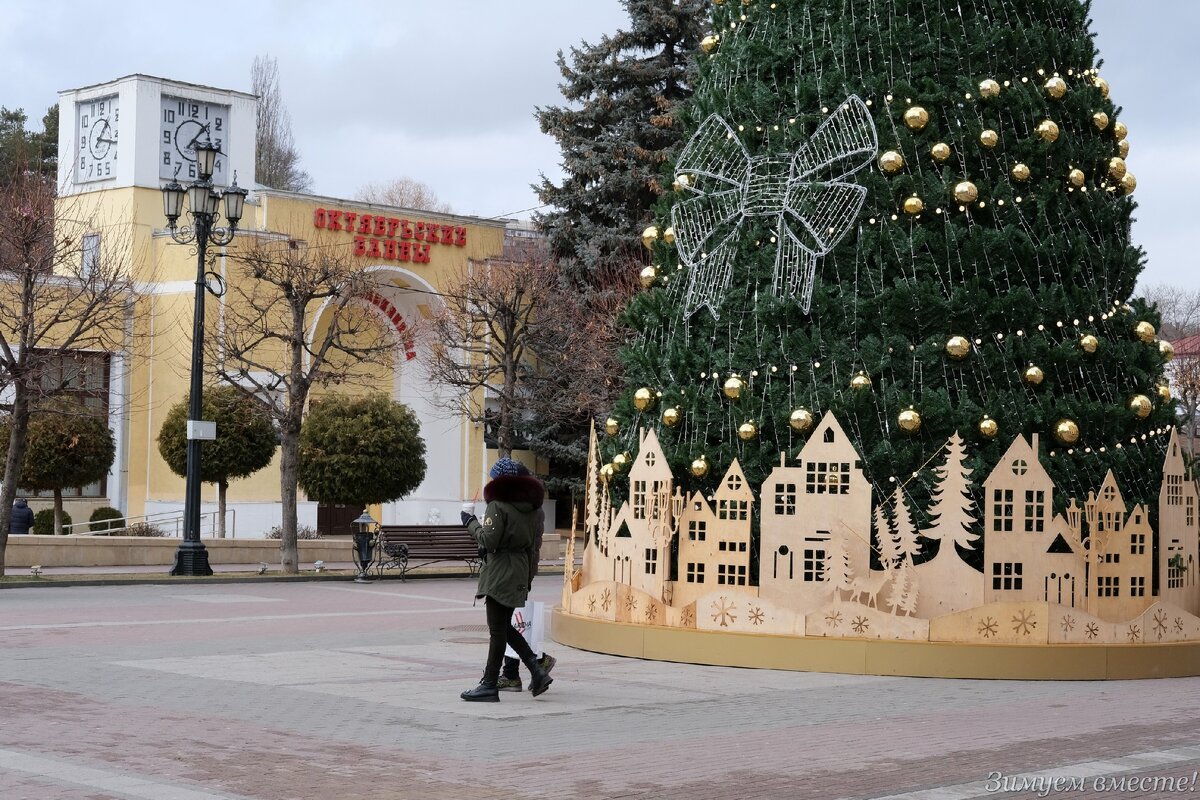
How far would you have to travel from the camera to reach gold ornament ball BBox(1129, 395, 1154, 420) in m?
14.5

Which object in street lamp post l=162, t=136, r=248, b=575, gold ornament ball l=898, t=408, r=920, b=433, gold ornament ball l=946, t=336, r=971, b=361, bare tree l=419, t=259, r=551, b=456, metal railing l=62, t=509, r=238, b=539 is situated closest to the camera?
gold ornament ball l=898, t=408, r=920, b=433

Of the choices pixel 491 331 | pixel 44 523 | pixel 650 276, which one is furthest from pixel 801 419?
pixel 44 523

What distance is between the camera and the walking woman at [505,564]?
1107cm

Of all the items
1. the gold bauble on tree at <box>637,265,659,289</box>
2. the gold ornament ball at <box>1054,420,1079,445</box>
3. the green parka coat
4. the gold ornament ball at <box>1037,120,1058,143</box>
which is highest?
the gold ornament ball at <box>1037,120,1058,143</box>

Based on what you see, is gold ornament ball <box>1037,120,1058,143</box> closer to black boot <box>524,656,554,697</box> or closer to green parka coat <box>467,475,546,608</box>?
green parka coat <box>467,475,546,608</box>

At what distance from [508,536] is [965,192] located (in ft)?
18.6

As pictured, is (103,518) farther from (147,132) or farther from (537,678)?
(537,678)

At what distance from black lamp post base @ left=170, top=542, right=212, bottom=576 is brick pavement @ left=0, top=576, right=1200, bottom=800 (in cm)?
1103

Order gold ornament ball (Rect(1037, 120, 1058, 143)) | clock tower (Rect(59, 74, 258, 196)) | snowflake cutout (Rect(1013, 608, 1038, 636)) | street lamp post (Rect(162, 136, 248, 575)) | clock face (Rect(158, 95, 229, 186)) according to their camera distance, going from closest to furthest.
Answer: snowflake cutout (Rect(1013, 608, 1038, 636)), gold ornament ball (Rect(1037, 120, 1058, 143)), street lamp post (Rect(162, 136, 248, 575)), clock tower (Rect(59, 74, 258, 196)), clock face (Rect(158, 95, 229, 186))

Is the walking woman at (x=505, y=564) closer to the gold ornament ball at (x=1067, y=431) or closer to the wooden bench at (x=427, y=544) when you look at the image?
the gold ornament ball at (x=1067, y=431)

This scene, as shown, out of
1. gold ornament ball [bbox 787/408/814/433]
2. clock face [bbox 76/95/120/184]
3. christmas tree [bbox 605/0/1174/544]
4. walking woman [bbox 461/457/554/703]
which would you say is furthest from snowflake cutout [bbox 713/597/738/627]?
clock face [bbox 76/95/120/184]

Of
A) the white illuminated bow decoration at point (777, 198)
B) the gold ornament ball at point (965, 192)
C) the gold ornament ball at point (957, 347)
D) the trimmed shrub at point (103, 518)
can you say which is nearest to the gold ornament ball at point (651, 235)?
the white illuminated bow decoration at point (777, 198)

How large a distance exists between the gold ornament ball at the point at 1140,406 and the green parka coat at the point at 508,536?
6.21 m

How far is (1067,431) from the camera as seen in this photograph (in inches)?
551
